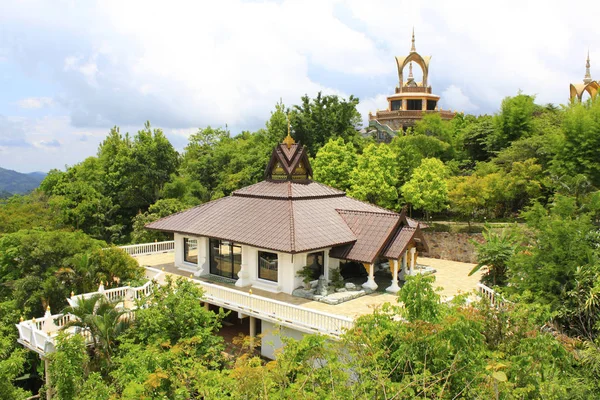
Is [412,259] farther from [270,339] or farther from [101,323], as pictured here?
[101,323]

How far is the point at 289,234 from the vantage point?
19891 millimetres

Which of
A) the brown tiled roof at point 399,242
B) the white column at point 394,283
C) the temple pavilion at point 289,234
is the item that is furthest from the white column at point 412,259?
the white column at point 394,283

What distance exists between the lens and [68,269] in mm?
20297

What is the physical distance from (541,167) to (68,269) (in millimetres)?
27845

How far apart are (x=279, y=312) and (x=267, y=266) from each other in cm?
382

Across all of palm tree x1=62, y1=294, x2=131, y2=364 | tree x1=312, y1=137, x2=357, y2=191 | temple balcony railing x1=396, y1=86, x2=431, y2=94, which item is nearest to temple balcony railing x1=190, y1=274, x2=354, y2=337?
palm tree x1=62, y1=294, x2=131, y2=364

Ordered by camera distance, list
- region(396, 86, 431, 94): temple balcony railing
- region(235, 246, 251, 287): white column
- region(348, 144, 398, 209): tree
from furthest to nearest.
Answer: region(396, 86, 431, 94): temple balcony railing
region(348, 144, 398, 209): tree
region(235, 246, 251, 287): white column

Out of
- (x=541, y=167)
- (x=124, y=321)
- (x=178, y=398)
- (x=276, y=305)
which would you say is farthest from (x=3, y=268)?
(x=541, y=167)

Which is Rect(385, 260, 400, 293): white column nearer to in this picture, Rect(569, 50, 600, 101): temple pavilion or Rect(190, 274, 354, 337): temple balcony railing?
Rect(190, 274, 354, 337): temple balcony railing

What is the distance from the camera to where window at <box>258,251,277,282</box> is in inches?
813

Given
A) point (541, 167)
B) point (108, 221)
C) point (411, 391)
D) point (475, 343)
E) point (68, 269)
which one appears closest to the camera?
point (411, 391)

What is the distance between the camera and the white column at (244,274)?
21281 millimetres

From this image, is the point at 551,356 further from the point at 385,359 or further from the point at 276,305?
the point at 276,305

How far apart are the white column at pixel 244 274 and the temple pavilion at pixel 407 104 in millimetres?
32654
